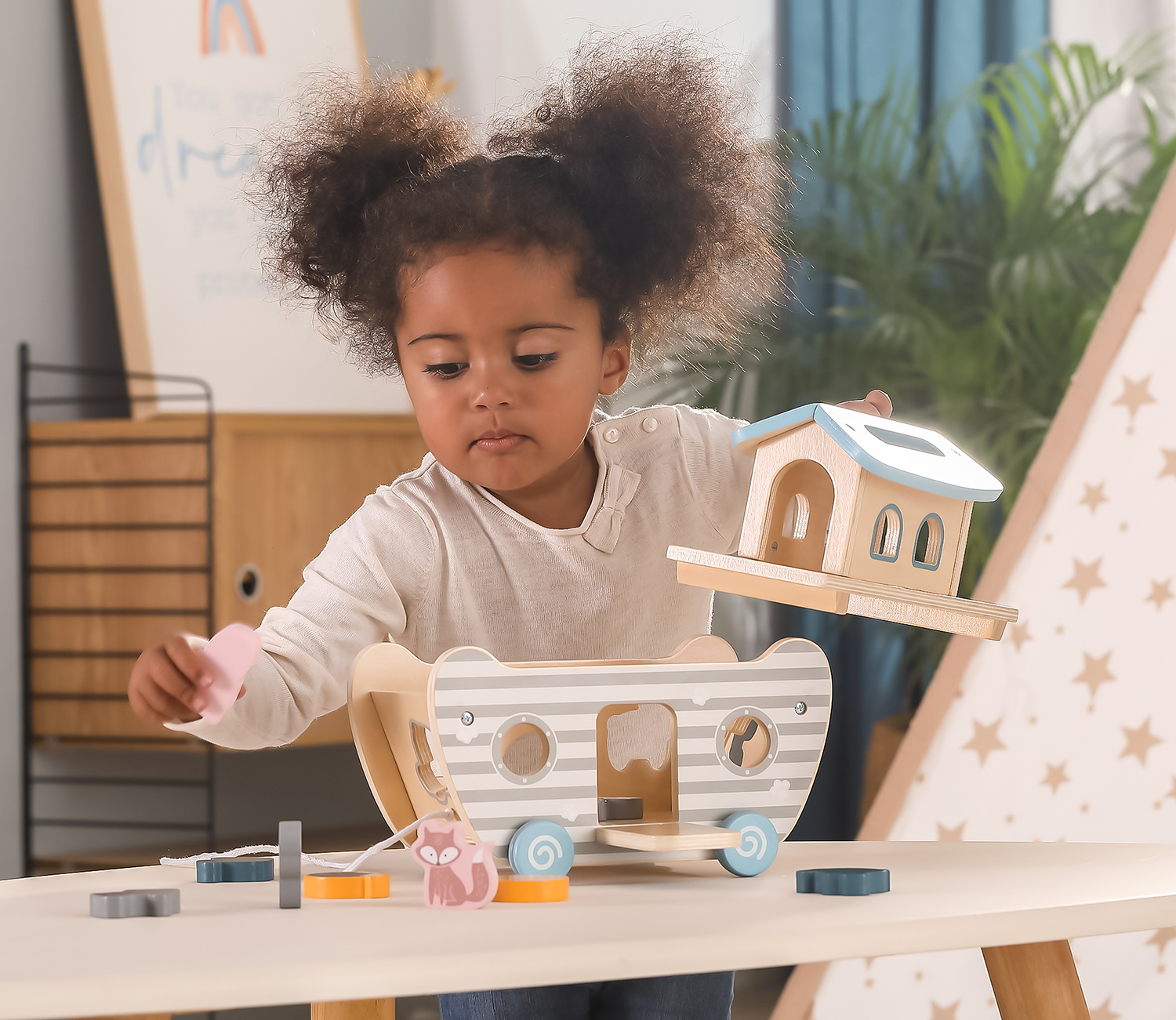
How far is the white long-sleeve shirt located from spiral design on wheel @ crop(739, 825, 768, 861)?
0.27 metres

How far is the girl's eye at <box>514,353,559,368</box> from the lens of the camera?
88cm

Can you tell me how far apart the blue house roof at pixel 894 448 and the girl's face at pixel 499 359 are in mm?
132

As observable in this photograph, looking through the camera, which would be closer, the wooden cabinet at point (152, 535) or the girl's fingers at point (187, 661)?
the girl's fingers at point (187, 661)

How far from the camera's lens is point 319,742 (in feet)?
6.51

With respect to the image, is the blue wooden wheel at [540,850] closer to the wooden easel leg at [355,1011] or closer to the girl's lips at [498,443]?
the wooden easel leg at [355,1011]

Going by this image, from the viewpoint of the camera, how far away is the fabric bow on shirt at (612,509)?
982 mm

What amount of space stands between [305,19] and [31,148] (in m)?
0.48

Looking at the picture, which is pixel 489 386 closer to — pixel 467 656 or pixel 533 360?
pixel 533 360

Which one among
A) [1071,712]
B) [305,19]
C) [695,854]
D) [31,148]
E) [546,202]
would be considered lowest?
[1071,712]

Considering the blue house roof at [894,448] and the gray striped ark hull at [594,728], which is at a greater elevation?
the blue house roof at [894,448]

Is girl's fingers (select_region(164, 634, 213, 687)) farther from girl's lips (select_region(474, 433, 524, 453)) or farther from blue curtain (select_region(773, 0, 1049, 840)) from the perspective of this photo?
blue curtain (select_region(773, 0, 1049, 840))

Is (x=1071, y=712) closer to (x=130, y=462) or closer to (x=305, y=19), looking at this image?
(x=130, y=462)

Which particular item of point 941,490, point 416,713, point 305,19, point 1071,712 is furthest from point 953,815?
point 305,19

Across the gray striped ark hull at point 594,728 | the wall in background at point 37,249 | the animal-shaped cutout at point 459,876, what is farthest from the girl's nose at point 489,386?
the wall in background at point 37,249
